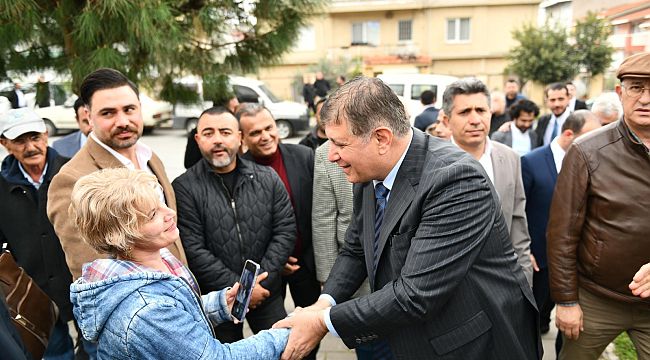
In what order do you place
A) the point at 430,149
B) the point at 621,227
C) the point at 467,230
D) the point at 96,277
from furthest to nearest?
the point at 621,227, the point at 430,149, the point at 467,230, the point at 96,277

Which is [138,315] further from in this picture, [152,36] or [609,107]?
[609,107]

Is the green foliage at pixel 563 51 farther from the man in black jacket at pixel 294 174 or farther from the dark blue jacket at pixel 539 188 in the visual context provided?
the man in black jacket at pixel 294 174

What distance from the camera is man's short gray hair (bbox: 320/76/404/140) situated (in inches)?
72.9

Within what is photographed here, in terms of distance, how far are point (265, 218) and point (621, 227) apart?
6.05 ft

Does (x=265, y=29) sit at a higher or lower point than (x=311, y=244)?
higher

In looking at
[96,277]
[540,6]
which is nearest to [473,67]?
[540,6]

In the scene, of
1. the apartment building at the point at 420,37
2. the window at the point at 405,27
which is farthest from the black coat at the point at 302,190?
the window at the point at 405,27

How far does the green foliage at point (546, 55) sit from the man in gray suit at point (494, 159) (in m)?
19.7

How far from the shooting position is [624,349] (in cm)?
379

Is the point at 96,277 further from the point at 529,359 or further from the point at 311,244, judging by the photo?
the point at 311,244

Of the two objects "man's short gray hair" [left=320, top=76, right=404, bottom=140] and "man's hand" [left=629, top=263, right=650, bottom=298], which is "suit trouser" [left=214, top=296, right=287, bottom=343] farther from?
"man's hand" [left=629, top=263, right=650, bottom=298]

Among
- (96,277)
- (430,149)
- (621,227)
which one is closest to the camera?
(96,277)

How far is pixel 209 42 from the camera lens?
3535 mm

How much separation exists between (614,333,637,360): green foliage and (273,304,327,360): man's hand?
9.04ft
